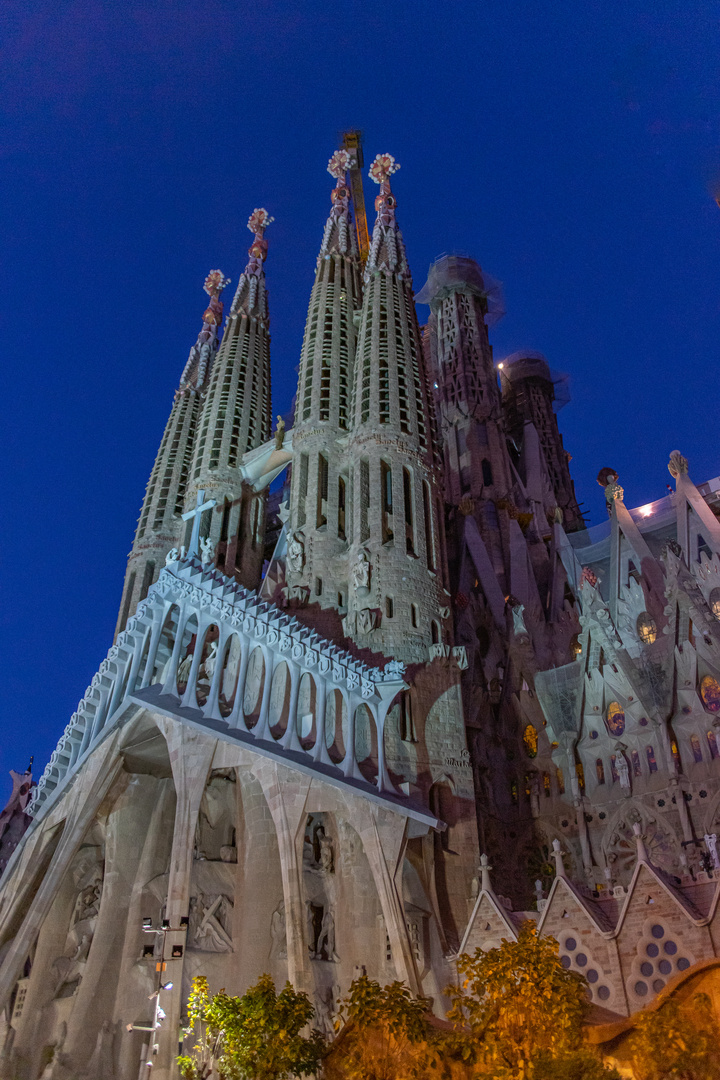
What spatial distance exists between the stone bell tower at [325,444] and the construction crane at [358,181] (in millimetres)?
23907

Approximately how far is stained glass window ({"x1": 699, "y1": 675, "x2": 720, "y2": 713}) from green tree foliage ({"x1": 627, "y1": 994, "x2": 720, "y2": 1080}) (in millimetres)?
18886

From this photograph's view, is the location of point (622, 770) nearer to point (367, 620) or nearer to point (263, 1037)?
point (367, 620)

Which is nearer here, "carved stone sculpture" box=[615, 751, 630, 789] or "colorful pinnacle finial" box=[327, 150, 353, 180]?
"carved stone sculpture" box=[615, 751, 630, 789]

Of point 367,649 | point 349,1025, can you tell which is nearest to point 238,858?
point 367,649

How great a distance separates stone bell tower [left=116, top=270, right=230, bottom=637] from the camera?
50219 mm

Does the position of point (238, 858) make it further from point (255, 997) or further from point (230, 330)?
point (230, 330)

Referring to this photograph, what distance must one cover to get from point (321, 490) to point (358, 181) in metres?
50.3

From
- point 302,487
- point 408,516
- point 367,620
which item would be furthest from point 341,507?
point 367,620

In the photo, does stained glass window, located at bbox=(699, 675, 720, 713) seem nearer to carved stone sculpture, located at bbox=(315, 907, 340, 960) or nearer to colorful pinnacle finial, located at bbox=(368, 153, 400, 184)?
carved stone sculpture, located at bbox=(315, 907, 340, 960)

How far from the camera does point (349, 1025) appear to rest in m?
21.9

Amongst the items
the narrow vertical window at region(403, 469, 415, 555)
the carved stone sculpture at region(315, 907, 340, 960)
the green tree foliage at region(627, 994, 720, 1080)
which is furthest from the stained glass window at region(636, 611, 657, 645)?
the green tree foliage at region(627, 994, 720, 1080)

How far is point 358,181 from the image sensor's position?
84188mm

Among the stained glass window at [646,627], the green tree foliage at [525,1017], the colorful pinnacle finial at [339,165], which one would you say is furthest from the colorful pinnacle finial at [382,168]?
the green tree foliage at [525,1017]

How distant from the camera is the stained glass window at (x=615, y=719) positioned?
37.9 meters
